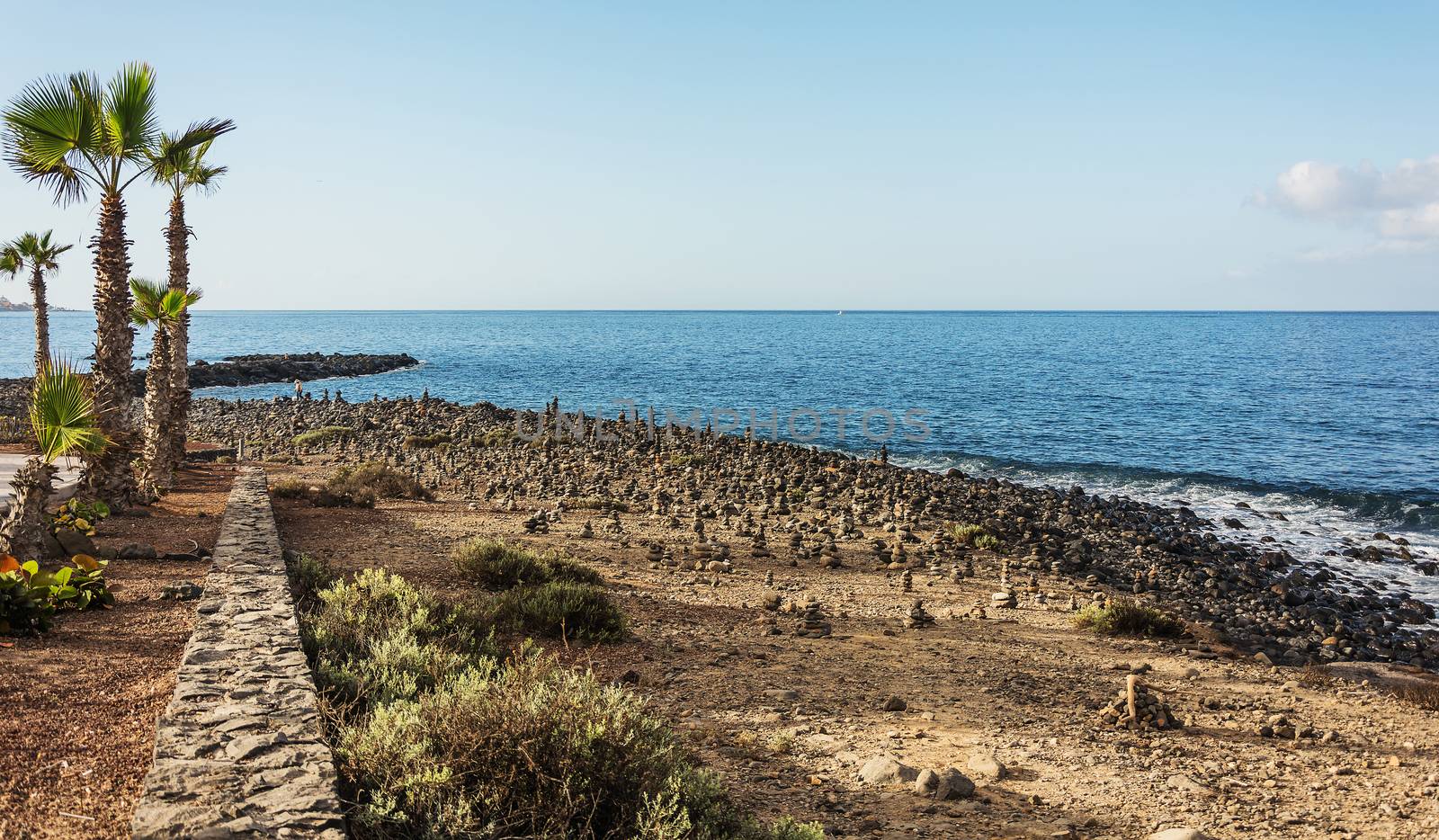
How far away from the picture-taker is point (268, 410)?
1533 inches

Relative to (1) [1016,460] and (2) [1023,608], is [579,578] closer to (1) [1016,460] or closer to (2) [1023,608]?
(2) [1023,608]

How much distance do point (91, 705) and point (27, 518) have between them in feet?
14.4

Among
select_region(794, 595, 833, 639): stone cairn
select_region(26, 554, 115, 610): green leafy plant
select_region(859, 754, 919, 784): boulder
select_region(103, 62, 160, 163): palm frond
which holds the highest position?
select_region(103, 62, 160, 163): palm frond

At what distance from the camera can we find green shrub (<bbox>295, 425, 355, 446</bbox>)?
91.7ft

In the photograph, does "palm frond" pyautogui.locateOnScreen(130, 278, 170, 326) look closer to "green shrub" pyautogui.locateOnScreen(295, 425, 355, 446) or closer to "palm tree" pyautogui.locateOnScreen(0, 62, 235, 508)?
"palm tree" pyautogui.locateOnScreen(0, 62, 235, 508)

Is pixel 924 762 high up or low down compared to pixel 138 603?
down

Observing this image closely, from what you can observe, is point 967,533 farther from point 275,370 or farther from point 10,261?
point 275,370

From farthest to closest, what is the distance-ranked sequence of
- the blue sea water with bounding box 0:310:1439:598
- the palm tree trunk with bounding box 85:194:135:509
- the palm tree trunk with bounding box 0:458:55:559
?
the blue sea water with bounding box 0:310:1439:598 < the palm tree trunk with bounding box 85:194:135:509 < the palm tree trunk with bounding box 0:458:55:559

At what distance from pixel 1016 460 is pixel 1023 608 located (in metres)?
19.4

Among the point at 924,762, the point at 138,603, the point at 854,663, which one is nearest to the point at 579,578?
the point at 854,663

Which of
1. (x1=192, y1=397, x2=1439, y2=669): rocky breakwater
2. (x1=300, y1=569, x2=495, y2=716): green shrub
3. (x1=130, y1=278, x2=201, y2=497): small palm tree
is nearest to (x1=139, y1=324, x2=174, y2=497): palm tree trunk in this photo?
(x1=130, y1=278, x2=201, y2=497): small palm tree

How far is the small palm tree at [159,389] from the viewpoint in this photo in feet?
51.1

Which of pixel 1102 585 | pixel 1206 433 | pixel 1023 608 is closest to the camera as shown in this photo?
pixel 1023 608

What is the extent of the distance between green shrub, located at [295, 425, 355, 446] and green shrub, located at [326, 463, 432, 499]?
10.1 m
